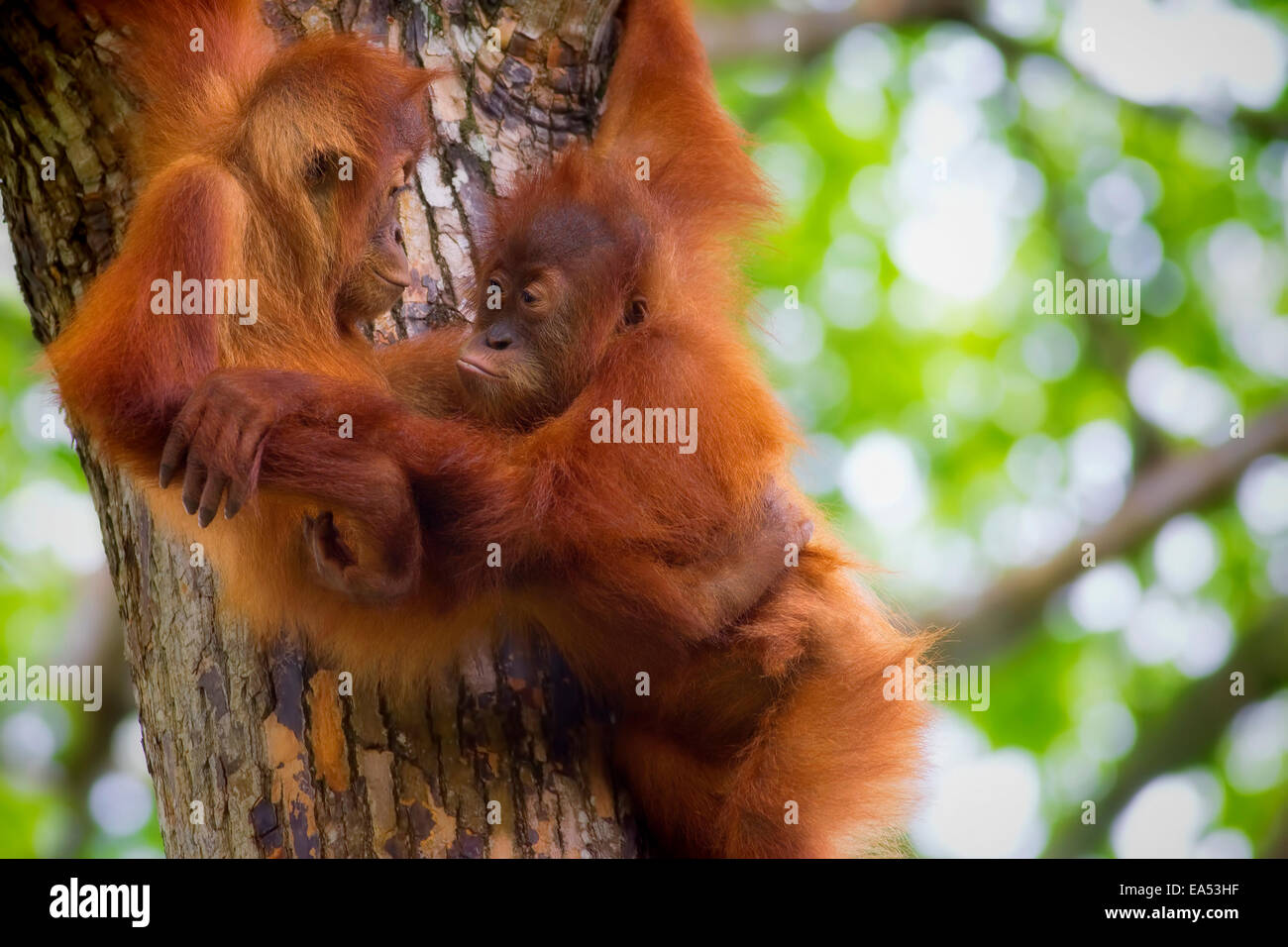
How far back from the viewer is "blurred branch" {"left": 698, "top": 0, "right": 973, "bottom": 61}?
5680 mm

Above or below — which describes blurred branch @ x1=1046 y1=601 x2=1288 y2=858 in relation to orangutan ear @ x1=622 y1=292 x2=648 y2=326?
below

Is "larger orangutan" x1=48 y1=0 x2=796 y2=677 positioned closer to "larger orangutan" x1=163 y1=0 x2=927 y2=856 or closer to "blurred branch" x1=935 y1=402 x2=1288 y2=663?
"larger orangutan" x1=163 y1=0 x2=927 y2=856

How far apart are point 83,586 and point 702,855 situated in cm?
369

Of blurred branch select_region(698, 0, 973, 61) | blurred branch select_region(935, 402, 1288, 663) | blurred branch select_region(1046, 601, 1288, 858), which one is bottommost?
blurred branch select_region(1046, 601, 1288, 858)

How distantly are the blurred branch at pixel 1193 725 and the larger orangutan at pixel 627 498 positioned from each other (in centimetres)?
281

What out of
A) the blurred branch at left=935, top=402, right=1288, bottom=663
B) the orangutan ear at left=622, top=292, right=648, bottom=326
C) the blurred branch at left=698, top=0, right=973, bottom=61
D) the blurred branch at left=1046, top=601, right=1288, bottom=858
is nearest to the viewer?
the orangutan ear at left=622, top=292, right=648, bottom=326

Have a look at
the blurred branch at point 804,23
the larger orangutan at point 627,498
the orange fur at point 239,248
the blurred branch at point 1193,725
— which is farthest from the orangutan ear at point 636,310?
the blurred branch at point 1193,725

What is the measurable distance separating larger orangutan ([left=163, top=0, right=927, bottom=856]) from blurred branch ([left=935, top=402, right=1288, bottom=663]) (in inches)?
71.6

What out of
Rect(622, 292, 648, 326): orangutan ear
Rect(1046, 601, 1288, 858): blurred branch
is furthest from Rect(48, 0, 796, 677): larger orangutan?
Rect(1046, 601, 1288, 858): blurred branch

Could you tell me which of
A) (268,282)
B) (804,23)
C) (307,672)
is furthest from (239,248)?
(804,23)

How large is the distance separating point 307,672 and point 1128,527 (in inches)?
161

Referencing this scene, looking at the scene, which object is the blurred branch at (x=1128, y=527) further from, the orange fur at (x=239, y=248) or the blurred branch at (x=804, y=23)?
the orange fur at (x=239, y=248)

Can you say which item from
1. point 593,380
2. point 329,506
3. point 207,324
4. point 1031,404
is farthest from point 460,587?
point 1031,404

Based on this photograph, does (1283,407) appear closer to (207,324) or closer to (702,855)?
(702,855)
